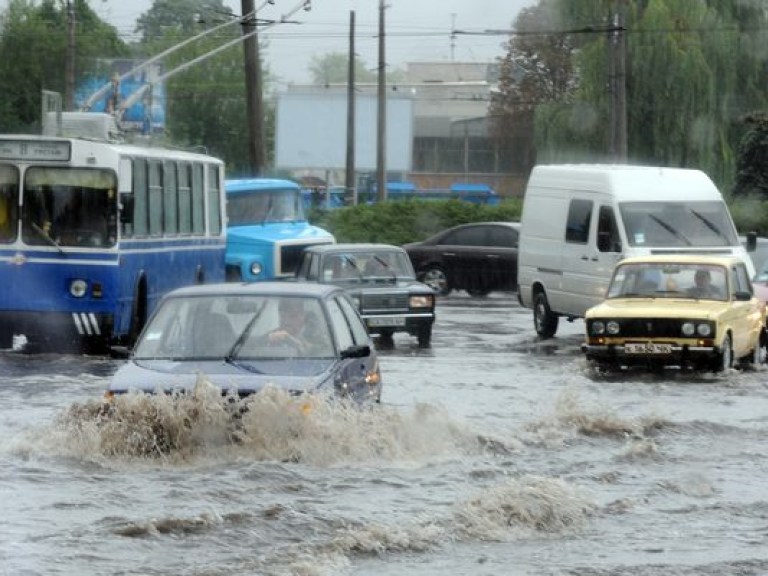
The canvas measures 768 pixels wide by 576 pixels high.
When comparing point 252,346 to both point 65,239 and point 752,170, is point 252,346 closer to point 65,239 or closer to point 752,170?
point 65,239

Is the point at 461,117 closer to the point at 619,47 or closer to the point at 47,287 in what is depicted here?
the point at 619,47

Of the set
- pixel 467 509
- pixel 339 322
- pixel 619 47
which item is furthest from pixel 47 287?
pixel 619 47

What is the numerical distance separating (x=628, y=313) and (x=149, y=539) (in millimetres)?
12388

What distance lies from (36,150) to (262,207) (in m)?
13.6

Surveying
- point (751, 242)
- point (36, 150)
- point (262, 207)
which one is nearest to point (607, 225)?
point (751, 242)

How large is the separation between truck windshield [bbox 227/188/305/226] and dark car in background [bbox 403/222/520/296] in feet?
15.3

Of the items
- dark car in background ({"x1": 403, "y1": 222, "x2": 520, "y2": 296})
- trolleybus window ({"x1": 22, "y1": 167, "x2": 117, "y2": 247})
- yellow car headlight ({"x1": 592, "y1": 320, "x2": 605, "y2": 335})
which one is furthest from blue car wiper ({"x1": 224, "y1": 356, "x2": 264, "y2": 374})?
dark car in background ({"x1": 403, "y1": 222, "x2": 520, "y2": 296})

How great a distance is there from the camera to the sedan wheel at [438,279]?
1759 inches

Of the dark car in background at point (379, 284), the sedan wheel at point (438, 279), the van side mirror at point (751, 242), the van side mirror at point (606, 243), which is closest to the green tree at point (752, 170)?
the sedan wheel at point (438, 279)

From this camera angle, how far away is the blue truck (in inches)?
1475

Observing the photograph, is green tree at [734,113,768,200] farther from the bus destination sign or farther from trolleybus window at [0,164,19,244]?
trolleybus window at [0,164,19,244]

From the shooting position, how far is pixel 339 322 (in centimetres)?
1516

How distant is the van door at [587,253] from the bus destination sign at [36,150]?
7.71m

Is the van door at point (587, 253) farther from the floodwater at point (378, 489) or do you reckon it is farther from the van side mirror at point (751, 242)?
the floodwater at point (378, 489)
